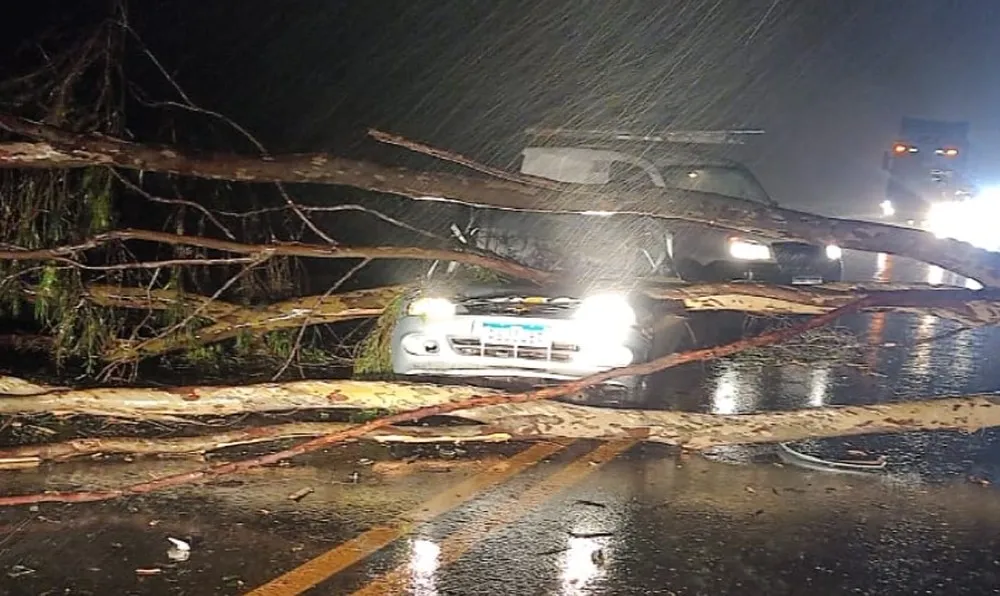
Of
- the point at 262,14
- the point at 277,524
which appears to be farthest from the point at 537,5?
the point at 277,524

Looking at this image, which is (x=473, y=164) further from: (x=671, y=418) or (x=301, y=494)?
(x=301, y=494)

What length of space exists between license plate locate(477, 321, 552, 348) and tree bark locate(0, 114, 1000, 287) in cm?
72

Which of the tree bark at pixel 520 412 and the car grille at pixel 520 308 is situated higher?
the car grille at pixel 520 308

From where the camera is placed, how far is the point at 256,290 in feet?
26.0

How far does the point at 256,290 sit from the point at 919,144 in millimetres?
27258

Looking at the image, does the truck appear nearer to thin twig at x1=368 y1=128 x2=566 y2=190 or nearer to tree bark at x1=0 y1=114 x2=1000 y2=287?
tree bark at x1=0 y1=114 x2=1000 y2=287

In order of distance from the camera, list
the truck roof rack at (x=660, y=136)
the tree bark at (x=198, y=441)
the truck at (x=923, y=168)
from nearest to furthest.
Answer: the tree bark at (x=198, y=441) → the truck roof rack at (x=660, y=136) → the truck at (x=923, y=168)

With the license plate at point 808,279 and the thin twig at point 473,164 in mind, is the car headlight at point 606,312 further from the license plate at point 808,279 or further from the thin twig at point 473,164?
the license plate at point 808,279

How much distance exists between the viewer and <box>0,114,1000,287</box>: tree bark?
576 centimetres

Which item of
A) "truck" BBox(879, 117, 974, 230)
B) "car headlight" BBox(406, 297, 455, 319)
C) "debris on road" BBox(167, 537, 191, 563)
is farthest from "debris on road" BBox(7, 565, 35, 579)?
"truck" BBox(879, 117, 974, 230)

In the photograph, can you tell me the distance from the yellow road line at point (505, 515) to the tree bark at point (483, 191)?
1444 millimetres

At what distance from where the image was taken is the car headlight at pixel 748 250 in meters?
9.21

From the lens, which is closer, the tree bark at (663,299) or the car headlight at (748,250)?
the tree bark at (663,299)

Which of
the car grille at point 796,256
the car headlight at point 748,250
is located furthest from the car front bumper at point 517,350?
the car grille at point 796,256
